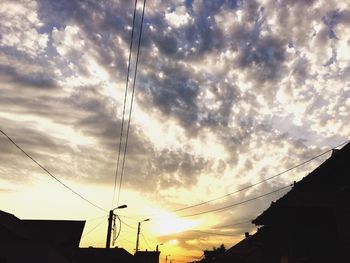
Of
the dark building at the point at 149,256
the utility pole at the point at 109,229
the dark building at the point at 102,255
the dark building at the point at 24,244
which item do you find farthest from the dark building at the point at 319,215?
the dark building at the point at 149,256

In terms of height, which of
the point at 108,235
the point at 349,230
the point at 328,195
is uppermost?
the point at 108,235

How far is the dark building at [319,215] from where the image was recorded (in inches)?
280

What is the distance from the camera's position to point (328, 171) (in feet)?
28.4

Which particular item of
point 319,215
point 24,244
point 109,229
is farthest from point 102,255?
point 319,215

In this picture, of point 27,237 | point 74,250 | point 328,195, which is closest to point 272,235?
point 328,195

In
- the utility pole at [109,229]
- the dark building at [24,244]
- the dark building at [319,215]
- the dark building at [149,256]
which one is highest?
the dark building at [149,256]

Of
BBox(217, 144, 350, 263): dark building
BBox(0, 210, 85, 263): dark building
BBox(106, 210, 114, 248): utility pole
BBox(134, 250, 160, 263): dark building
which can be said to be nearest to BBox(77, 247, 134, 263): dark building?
BBox(106, 210, 114, 248): utility pole

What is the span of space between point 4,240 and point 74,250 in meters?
10.1

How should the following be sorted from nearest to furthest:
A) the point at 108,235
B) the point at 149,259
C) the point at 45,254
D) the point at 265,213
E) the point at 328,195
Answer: the point at 328,195
the point at 265,213
the point at 45,254
the point at 108,235
the point at 149,259

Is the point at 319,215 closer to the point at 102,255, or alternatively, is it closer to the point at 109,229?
the point at 109,229

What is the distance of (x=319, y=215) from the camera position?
9.08 meters

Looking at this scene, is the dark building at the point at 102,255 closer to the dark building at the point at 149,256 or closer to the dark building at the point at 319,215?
the dark building at the point at 149,256

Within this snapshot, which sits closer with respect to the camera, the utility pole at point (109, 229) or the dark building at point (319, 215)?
the dark building at point (319, 215)

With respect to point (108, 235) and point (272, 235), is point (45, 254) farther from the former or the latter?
point (272, 235)
